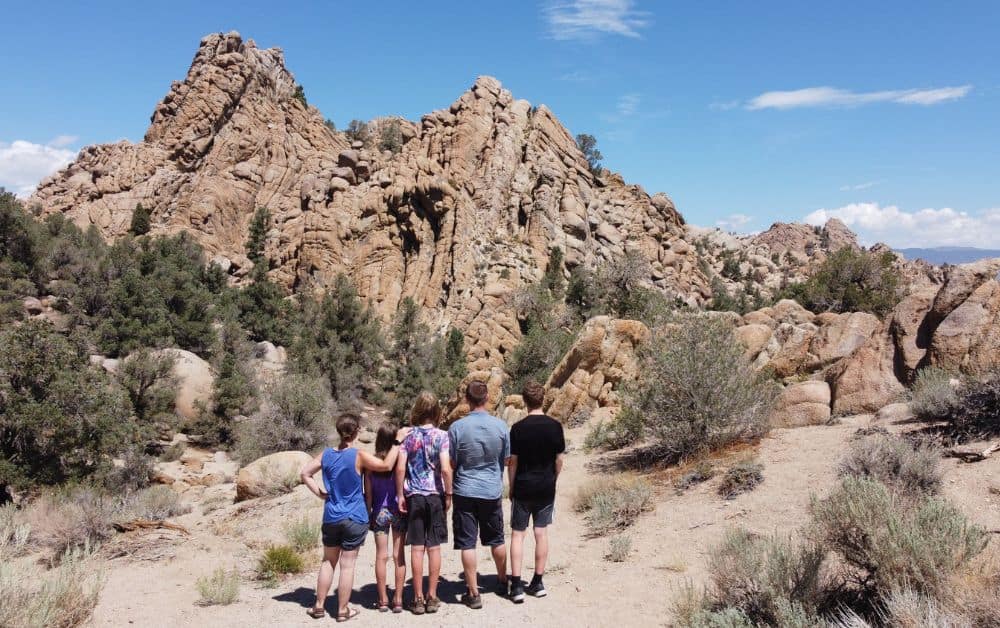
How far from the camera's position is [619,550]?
7297 millimetres

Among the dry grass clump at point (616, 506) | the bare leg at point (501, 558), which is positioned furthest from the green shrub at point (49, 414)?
the bare leg at point (501, 558)

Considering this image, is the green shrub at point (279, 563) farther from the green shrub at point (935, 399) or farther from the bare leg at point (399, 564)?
the green shrub at point (935, 399)

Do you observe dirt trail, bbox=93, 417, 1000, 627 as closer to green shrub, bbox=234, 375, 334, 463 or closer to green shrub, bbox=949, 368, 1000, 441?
green shrub, bbox=949, 368, 1000, 441

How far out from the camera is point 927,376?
Result: 10453 millimetres

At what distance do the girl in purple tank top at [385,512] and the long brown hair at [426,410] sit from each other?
25 cm

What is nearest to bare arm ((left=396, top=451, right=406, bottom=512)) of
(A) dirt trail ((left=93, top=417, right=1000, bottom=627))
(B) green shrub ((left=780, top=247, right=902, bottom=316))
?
(A) dirt trail ((left=93, top=417, right=1000, bottom=627))

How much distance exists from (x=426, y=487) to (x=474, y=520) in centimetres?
58

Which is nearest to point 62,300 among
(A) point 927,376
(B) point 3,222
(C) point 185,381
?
(B) point 3,222

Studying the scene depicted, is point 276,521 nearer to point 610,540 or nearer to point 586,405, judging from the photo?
point 610,540

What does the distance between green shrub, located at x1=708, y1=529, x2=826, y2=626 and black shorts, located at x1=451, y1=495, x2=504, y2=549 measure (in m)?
2.02

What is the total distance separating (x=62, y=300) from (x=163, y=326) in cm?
714

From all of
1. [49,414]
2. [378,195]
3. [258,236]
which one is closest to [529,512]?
[49,414]

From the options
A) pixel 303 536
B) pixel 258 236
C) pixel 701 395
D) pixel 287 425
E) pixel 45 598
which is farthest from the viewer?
pixel 258 236

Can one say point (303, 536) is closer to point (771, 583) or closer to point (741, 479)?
point (771, 583)
